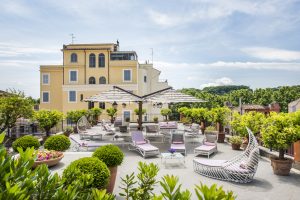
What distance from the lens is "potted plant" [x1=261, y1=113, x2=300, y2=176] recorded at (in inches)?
361

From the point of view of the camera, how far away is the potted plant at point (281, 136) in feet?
30.1

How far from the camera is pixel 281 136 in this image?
9195 mm

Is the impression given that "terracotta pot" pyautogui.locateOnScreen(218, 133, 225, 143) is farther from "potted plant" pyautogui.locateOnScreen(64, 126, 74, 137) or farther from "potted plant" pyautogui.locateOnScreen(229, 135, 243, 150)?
"potted plant" pyautogui.locateOnScreen(64, 126, 74, 137)

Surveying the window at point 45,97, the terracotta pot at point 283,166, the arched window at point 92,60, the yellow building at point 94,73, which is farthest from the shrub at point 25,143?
the window at point 45,97

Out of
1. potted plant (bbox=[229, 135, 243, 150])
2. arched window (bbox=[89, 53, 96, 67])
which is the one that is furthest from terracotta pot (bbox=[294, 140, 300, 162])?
arched window (bbox=[89, 53, 96, 67])

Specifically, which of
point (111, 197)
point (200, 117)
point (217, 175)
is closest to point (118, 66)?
point (200, 117)

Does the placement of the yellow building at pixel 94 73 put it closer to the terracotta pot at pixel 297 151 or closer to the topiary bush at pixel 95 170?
the terracotta pot at pixel 297 151

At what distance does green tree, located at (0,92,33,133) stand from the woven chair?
9511 millimetres

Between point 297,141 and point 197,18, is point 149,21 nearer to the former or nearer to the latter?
point 197,18

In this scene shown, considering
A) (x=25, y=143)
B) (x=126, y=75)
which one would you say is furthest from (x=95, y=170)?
(x=126, y=75)

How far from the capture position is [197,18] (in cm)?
1341

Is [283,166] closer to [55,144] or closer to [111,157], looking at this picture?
[111,157]

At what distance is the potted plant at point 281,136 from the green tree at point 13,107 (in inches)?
457

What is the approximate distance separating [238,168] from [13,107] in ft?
36.4
